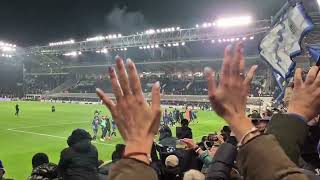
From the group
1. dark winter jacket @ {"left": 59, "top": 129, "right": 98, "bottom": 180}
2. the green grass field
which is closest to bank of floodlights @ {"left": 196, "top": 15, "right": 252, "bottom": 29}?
the green grass field

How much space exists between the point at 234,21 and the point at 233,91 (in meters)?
54.0

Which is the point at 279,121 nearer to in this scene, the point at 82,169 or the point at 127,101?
the point at 127,101

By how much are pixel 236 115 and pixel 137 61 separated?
275 feet

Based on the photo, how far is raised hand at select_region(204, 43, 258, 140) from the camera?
1.67 metres

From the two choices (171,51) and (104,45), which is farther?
(171,51)

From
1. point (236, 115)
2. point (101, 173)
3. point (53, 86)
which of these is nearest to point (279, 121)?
point (236, 115)

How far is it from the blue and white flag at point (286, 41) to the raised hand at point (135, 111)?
702 centimetres

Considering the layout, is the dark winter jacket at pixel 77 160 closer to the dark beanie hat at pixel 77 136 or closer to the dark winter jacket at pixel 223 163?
the dark beanie hat at pixel 77 136

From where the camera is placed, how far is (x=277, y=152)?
1578 millimetres

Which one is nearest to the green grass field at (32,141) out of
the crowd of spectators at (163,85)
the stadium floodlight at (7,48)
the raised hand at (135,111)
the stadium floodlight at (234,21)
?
the raised hand at (135,111)

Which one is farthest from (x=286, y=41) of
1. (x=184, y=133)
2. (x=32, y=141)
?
(x=32, y=141)

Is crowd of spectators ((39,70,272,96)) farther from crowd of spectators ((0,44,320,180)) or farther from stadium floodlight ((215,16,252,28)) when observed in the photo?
crowd of spectators ((0,44,320,180))

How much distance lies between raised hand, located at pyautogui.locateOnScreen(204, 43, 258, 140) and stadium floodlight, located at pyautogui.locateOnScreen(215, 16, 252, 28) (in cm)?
5283

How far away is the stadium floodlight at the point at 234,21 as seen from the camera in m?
53.0
